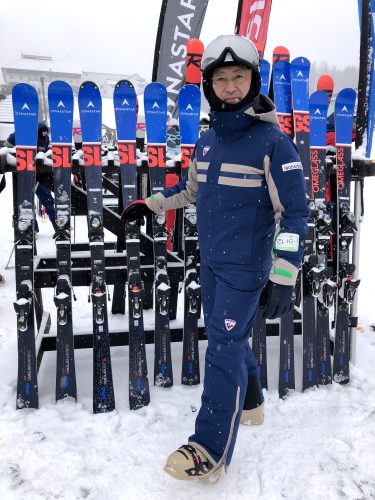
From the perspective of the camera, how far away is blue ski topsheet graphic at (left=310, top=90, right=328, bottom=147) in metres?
2.72

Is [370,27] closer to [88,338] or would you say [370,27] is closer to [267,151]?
[267,151]

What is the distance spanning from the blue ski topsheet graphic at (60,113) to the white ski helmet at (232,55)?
108cm

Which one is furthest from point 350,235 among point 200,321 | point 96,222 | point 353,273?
point 96,222

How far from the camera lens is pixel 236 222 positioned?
5.82 ft

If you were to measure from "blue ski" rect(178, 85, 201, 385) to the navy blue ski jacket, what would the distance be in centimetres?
79

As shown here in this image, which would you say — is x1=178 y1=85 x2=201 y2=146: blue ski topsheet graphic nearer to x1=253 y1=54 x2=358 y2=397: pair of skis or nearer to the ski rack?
the ski rack

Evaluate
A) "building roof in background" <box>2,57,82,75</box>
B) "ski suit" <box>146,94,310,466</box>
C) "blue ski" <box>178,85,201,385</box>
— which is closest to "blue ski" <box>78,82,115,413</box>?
"blue ski" <box>178,85,201,385</box>

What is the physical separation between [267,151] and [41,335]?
212 centimetres

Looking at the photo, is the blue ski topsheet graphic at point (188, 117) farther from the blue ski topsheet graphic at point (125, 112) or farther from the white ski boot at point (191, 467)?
the white ski boot at point (191, 467)

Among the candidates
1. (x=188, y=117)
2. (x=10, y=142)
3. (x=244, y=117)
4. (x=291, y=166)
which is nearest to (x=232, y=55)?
(x=244, y=117)

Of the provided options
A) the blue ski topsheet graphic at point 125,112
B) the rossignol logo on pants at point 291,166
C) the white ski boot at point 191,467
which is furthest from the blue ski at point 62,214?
the rossignol logo on pants at point 291,166

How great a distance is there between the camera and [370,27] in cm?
277

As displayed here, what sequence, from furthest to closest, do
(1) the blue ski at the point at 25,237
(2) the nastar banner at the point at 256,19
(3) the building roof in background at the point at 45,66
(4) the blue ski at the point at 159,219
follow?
(3) the building roof in background at the point at 45,66
(2) the nastar banner at the point at 256,19
(4) the blue ski at the point at 159,219
(1) the blue ski at the point at 25,237

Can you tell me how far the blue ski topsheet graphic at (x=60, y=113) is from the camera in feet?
8.10
